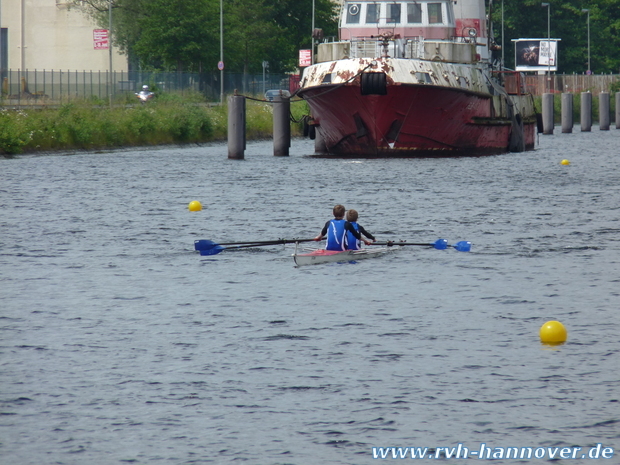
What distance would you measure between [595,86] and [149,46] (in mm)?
35882

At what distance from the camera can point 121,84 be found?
62.5 m

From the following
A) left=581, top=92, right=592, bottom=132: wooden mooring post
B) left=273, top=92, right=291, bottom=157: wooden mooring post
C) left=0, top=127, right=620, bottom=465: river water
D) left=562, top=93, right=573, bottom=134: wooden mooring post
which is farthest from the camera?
left=581, top=92, right=592, bottom=132: wooden mooring post

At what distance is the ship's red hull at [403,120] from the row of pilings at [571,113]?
23.4 metres

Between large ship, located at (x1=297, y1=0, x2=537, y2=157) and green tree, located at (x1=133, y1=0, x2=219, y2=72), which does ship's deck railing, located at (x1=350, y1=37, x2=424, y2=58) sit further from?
green tree, located at (x1=133, y1=0, x2=219, y2=72)

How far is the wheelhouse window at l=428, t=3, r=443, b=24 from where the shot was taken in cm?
3903

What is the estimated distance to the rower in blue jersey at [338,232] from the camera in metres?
16.6

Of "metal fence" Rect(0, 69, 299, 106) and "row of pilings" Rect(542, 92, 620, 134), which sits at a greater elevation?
"metal fence" Rect(0, 69, 299, 106)

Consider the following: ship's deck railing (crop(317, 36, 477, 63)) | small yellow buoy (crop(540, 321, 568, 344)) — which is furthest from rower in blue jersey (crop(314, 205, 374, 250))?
ship's deck railing (crop(317, 36, 477, 63))

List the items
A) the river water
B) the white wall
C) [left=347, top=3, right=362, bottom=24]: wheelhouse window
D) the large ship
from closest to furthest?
the river water → the large ship → [left=347, top=3, right=362, bottom=24]: wheelhouse window → the white wall

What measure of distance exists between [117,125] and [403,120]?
11.8 metres

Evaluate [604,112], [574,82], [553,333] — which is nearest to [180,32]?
[604,112]

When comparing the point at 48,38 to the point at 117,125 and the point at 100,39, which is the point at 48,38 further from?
the point at 117,125

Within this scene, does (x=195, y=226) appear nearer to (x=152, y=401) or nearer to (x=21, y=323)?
(x=21, y=323)

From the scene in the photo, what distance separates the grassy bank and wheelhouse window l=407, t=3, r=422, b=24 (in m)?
11.3
